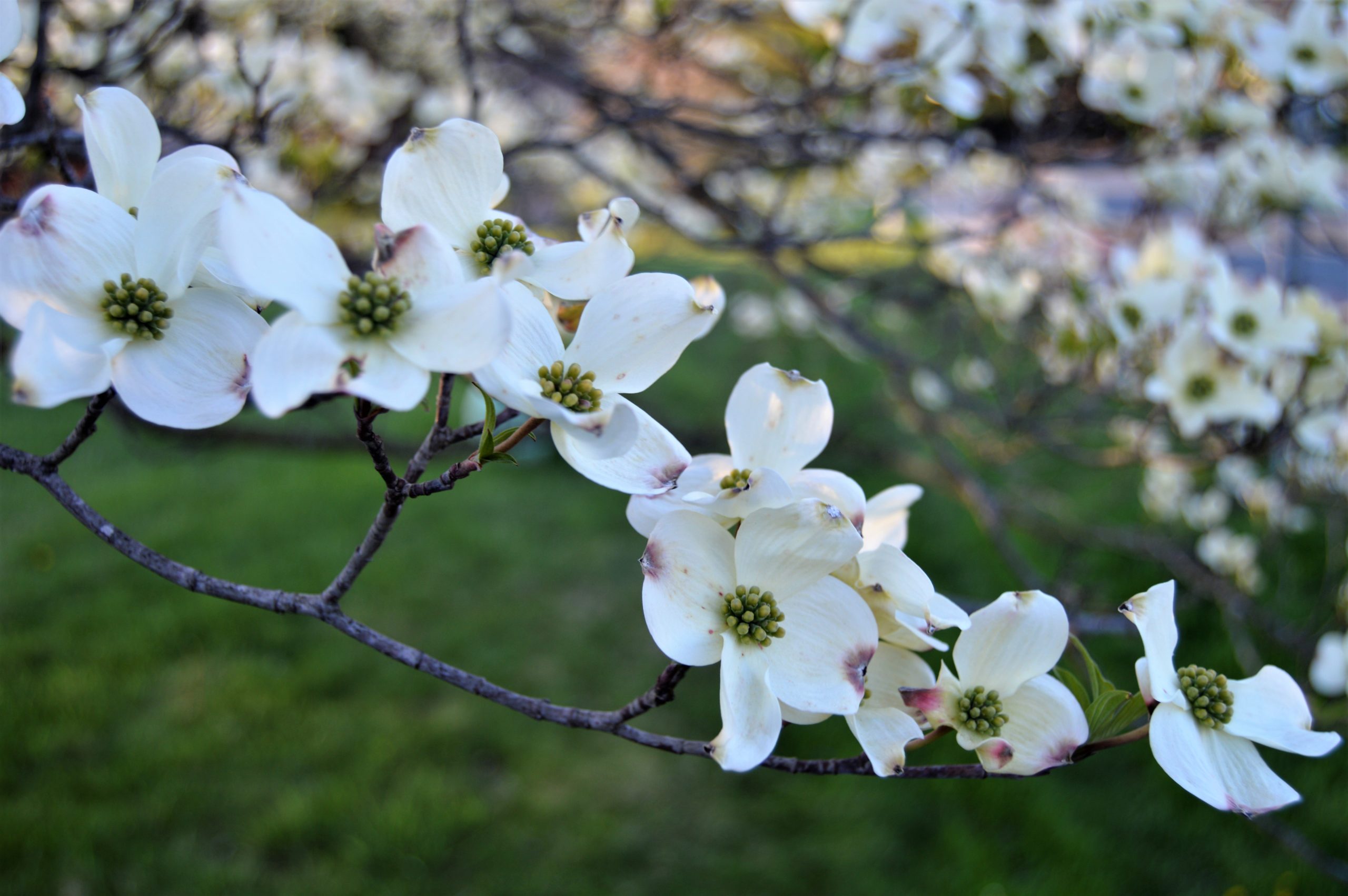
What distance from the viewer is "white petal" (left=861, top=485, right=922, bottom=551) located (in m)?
0.60

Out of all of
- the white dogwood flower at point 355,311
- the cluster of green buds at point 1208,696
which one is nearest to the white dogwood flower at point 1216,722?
the cluster of green buds at point 1208,696

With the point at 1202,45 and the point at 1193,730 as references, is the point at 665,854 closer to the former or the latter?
the point at 1193,730

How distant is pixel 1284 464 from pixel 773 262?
4.12 ft

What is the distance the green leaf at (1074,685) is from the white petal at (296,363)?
0.48m

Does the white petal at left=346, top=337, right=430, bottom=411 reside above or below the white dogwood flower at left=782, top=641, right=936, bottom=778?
above

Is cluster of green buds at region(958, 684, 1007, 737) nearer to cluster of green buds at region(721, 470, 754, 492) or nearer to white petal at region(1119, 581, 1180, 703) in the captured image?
white petal at region(1119, 581, 1180, 703)

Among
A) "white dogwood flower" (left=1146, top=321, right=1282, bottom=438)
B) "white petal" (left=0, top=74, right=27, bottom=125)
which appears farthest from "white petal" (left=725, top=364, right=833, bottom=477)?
"white dogwood flower" (left=1146, top=321, right=1282, bottom=438)

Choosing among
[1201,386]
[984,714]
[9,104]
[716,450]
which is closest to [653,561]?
[984,714]

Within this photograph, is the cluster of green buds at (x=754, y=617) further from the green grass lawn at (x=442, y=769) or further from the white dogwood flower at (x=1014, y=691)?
the green grass lawn at (x=442, y=769)

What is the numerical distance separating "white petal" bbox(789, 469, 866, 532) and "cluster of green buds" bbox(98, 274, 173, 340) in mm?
384

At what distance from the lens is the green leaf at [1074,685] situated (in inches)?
22.5

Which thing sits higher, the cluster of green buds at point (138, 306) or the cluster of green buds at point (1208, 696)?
the cluster of green buds at point (138, 306)

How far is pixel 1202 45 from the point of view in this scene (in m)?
1.53

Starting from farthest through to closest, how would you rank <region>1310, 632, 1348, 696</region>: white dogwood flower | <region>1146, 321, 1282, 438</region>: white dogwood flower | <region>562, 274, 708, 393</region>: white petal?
<region>1146, 321, 1282, 438</region>: white dogwood flower → <region>1310, 632, 1348, 696</region>: white dogwood flower → <region>562, 274, 708, 393</region>: white petal
